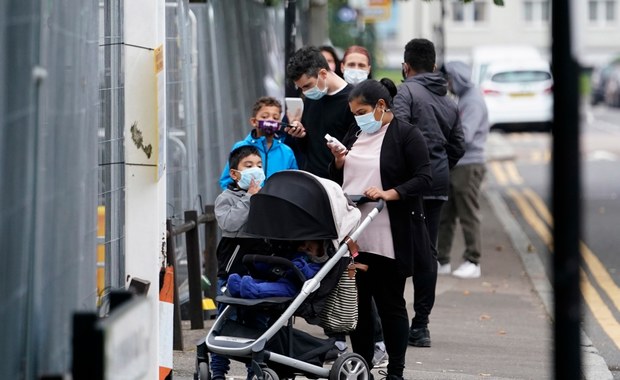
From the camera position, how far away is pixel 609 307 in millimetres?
11328

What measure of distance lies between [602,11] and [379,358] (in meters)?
81.7

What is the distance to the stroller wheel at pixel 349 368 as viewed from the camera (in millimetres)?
6793

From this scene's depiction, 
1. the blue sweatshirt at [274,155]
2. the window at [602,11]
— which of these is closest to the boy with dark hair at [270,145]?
the blue sweatshirt at [274,155]

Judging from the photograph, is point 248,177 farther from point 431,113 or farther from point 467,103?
point 467,103

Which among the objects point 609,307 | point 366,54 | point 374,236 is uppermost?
point 366,54

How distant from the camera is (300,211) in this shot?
6676mm

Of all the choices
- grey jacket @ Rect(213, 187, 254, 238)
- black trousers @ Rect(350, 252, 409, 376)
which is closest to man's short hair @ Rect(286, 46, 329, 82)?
grey jacket @ Rect(213, 187, 254, 238)

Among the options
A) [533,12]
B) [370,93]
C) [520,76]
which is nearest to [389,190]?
[370,93]

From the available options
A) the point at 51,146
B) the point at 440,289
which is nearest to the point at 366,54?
the point at 440,289

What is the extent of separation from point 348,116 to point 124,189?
192 cm

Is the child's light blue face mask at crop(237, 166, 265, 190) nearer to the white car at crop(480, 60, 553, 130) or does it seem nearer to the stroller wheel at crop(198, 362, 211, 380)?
the stroller wheel at crop(198, 362, 211, 380)

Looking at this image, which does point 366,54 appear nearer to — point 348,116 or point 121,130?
point 348,116

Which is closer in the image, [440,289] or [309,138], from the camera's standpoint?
[309,138]

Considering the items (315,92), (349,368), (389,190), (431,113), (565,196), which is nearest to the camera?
(565,196)
